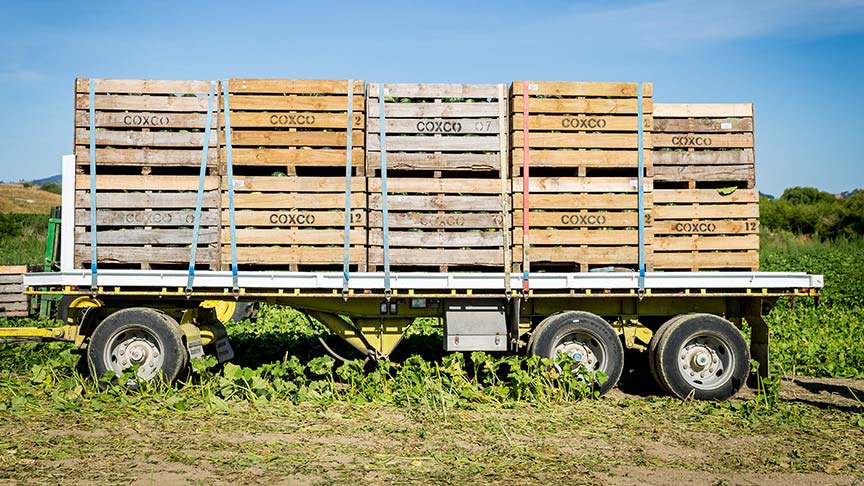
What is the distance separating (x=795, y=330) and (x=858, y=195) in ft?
103

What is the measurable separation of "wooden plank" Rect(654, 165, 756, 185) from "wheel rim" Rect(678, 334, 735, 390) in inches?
70.6

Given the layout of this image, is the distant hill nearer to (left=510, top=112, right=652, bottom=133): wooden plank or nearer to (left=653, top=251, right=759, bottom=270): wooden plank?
(left=510, top=112, right=652, bottom=133): wooden plank

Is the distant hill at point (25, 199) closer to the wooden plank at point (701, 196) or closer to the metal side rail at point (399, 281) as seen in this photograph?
the metal side rail at point (399, 281)

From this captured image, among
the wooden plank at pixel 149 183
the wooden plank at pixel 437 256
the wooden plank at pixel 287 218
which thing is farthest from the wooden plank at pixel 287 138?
the wooden plank at pixel 437 256

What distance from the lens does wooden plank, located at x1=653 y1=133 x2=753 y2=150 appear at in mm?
9609

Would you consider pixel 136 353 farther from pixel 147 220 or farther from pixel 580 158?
pixel 580 158

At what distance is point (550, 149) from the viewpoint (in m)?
9.34

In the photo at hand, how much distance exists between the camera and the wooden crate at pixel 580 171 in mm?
9258

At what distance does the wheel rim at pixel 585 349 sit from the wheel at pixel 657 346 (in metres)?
0.59

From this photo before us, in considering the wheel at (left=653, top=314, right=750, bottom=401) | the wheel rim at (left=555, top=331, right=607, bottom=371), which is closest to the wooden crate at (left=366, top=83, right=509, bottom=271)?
the wheel rim at (left=555, top=331, right=607, bottom=371)

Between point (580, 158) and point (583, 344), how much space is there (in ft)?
6.78

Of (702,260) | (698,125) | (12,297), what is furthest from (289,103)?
(12,297)

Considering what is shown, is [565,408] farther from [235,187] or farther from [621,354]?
[235,187]

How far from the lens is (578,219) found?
30.6ft
